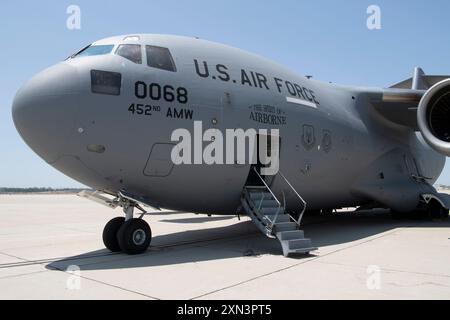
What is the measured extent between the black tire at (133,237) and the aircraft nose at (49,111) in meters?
1.80

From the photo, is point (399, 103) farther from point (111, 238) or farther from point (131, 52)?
point (111, 238)

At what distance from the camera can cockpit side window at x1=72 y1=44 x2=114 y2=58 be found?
7729 mm

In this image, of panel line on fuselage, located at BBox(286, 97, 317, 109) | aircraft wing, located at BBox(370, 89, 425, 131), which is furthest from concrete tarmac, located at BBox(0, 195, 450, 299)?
aircraft wing, located at BBox(370, 89, 425, 131)

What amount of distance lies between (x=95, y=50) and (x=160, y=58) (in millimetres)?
1239

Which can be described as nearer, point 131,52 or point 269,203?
point 131,52

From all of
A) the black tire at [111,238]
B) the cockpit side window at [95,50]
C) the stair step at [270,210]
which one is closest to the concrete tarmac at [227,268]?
the black tire at [111,238]

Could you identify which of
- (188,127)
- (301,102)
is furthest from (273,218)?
(301,102)

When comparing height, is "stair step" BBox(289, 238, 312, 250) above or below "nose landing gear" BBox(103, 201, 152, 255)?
below

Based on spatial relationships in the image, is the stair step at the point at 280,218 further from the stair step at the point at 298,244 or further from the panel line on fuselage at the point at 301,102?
the panel line on fuselage at the point at 301,102

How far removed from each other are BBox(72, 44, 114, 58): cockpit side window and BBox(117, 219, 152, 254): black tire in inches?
127

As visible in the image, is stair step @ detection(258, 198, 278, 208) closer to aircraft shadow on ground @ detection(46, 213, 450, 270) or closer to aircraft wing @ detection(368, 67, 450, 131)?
aircraft shadow on ground @ detection(46, 213, 450, 270)

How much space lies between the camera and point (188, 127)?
803cm

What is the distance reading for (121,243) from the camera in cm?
767
